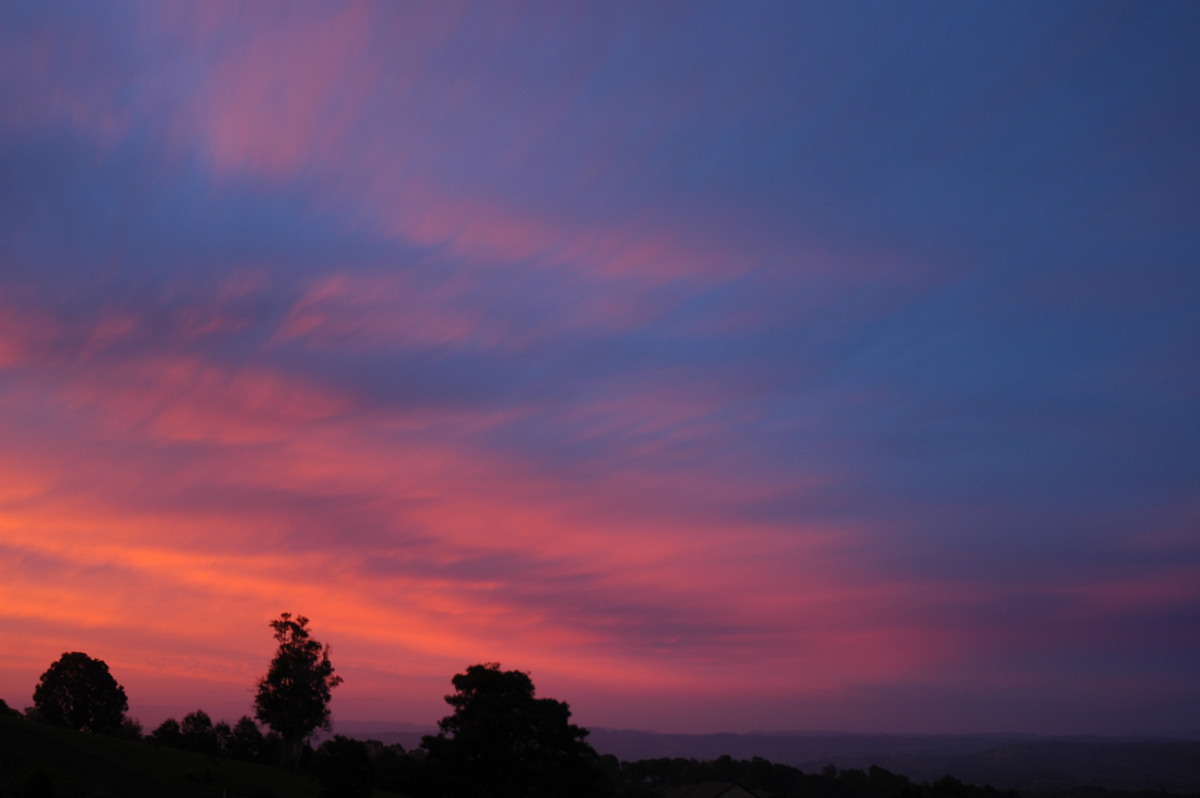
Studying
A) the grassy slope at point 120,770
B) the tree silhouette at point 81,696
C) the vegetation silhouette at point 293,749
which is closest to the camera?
the grassy slope at point 120,770

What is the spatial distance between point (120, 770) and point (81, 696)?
136ft

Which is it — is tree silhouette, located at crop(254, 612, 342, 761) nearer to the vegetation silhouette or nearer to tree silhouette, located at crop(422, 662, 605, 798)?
the vegetation silhouette

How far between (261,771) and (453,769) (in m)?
19.3

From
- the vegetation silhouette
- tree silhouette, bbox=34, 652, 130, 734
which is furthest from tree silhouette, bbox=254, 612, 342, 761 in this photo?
tree silhouette, bbox=34, 652, 130, 734

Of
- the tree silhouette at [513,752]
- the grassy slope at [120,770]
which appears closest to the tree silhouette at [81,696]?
the grassy slope at [120,770]

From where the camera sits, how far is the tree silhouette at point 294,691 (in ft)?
275

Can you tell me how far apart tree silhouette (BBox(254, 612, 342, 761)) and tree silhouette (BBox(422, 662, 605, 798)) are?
21647 millimetres

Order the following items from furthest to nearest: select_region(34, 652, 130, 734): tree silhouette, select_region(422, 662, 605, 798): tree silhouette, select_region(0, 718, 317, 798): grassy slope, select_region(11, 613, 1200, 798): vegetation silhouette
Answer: select_region(34, 652, 130, 734): tree silhouette, select_region(422, 662, 605, 798): tree silhouette, select_region(11, 613, 1200, 798): vegetation silhouette, select_region(0, 718, 317, 798): grassy slope

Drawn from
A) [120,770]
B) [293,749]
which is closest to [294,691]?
[293,749]

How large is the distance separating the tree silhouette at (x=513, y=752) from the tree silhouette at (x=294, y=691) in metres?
21.6

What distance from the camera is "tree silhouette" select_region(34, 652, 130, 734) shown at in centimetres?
8838

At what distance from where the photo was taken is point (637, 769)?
158 meters

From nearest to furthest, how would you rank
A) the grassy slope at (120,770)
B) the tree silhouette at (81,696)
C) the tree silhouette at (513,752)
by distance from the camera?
the grassy slope at (120,770) → the tree silhouette at (513,752) → the tree silhouette at (81,696)

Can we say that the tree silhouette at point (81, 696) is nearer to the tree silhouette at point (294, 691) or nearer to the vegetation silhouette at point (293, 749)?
the vegetation silhouette at point (293, 749)
